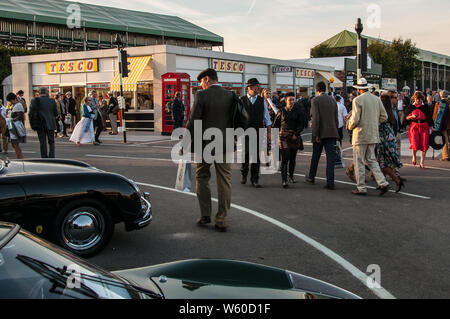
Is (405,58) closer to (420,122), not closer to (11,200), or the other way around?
(420,122)

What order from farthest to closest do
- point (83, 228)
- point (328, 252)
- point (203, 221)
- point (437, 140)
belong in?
1. point (437, 140)
2. point (203, 221)
3. point (328, 252)
4. point (83, 228)

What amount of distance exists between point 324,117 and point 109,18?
143 feet

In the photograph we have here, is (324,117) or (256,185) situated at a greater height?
(324,117)

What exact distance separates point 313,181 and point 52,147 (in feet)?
21.9

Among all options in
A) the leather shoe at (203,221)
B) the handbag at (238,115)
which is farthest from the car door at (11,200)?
the handbag at (238,115)

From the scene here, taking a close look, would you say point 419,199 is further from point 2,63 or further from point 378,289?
point 2,63

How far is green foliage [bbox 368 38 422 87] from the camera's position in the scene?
60.4 m

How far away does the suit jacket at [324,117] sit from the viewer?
8906mm

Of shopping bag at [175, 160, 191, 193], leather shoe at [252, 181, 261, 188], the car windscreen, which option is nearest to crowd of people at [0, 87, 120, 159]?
leather shoe at [252, 181, 261, 188]

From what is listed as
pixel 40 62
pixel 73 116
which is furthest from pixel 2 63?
pixel 73 116

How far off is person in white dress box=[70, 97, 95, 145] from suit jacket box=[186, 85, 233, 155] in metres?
12.4

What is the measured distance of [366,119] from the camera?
821cm

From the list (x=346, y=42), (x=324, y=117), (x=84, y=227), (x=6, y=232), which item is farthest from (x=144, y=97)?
(x=346, y=42)
